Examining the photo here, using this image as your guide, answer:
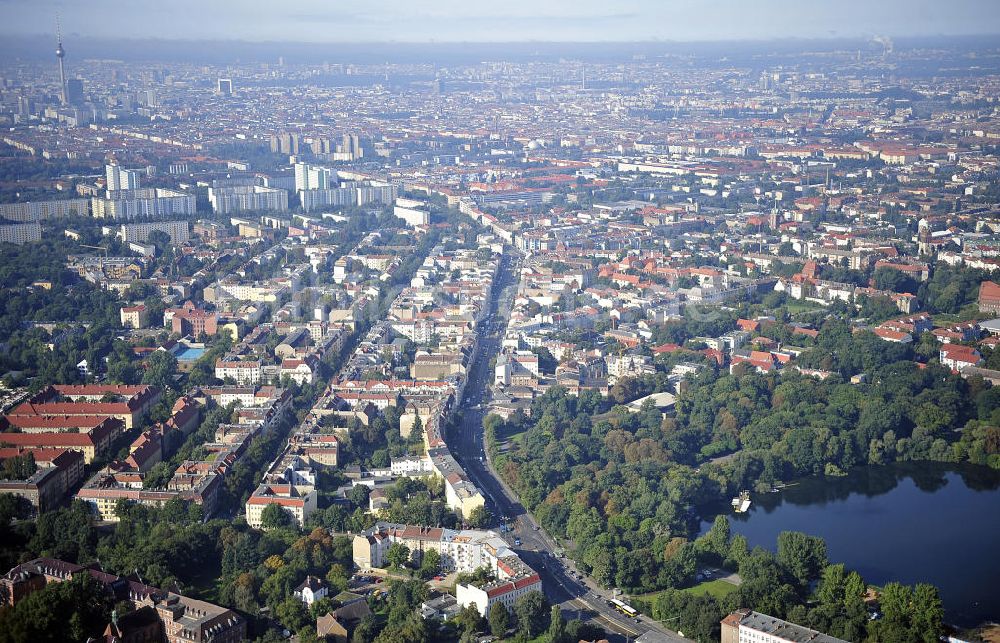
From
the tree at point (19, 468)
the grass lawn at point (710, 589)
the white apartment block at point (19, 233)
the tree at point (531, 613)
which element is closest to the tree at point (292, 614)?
the tree at point (531, 613)

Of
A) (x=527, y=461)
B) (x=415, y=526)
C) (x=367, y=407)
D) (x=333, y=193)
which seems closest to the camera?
(x=415, y=526)

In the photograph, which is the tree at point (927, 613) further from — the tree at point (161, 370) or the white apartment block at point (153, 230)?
the white apartment block at point (153, 230)

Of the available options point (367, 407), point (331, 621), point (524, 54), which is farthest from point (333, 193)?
point (524, 54)

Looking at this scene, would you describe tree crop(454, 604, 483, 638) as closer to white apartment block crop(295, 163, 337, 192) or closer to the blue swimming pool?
the blue swimming pool

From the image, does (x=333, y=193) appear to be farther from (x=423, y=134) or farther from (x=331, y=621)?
(x=331, y=621)

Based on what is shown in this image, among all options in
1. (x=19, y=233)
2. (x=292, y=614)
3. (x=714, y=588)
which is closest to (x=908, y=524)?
(x=714, y=588)

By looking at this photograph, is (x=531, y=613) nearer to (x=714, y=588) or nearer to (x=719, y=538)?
(x=714, y=588)
